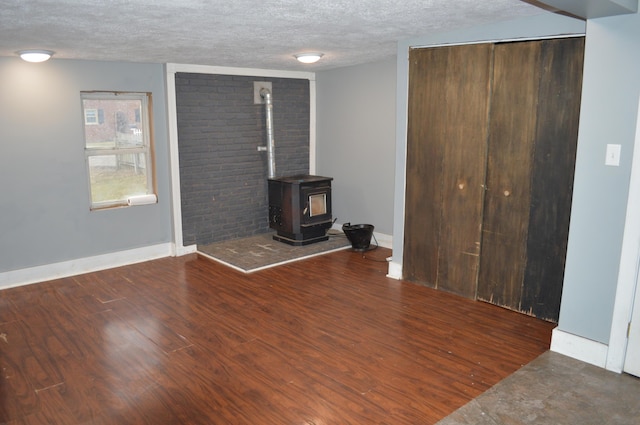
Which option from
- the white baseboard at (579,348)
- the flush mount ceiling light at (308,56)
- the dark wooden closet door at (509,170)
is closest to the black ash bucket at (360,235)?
the dark wooden closet door at (509,170)

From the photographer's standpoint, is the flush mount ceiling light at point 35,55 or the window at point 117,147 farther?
the window at point 117,147

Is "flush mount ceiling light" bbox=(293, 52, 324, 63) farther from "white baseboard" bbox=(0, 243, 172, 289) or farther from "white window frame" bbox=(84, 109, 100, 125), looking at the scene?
"white baseboard" bbox=(0, 243, 172, 289)

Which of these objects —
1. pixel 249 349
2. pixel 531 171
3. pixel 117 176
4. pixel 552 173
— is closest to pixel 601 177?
pixel 552 173

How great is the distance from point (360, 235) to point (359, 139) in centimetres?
123

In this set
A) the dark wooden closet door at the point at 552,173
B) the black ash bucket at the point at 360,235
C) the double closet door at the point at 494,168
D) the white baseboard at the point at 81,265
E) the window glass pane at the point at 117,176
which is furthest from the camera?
the black ash bucket at the point at 360,235

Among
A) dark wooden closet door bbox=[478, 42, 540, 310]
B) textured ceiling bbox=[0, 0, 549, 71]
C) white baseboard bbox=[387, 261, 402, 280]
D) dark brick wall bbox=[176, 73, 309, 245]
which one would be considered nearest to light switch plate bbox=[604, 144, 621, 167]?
dark wooden closet door bbox=[478, 42, 540, 310]

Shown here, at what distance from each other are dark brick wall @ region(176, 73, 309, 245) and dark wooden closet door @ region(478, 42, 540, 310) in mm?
3154

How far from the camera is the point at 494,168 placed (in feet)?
12.7

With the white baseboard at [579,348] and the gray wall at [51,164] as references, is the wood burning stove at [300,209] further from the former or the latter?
the white baseboard at [579,348]

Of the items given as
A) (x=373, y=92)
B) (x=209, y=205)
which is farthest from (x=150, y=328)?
(x=373, y=92)

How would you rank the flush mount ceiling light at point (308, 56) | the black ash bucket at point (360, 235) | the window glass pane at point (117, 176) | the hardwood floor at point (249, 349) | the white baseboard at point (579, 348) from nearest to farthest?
the hardwood floor at point (249, 349), the white baseboard at point (579, 348), the flush mount ceiling light at point (308, 56), the window glass pane at point (117, 176), the black ash bucket at point (360, 235)

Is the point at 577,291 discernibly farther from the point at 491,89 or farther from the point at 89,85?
the point at 89,85

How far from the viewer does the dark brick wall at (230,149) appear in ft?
18.6

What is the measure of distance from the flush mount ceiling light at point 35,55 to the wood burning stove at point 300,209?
2659mm
